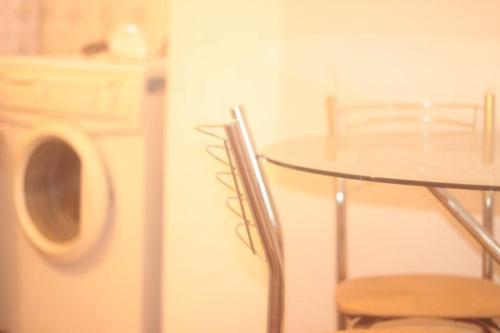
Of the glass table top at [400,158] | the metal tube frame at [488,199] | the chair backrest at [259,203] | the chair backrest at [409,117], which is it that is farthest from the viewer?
the chair backrest at [409,117]

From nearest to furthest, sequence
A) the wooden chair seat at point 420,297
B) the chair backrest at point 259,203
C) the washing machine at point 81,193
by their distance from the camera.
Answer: the chair backrest at point 259,203 < the wooden chair seat at point 420,297 < the washing machine at point 81,193

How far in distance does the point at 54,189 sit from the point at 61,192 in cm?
3

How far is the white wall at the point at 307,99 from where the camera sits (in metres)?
1.81

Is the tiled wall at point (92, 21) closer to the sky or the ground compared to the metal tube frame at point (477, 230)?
closer to the sky

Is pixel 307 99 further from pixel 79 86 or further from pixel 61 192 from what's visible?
pixel 61 192

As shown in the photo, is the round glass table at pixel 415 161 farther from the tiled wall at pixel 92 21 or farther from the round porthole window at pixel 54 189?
the tiled wall at pixel 92 21

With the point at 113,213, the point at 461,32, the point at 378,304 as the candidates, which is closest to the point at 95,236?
the point at 113,213

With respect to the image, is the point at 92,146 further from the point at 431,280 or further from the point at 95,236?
the point at 431,280

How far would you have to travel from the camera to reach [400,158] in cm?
131

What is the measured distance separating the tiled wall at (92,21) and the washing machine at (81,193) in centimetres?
60

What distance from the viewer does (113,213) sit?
6.42 ft

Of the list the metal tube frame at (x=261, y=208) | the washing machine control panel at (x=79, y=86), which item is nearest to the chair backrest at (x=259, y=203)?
the metal tube frame at (x=261, y=208)

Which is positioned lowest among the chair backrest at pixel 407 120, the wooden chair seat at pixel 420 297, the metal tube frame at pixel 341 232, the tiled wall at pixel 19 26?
the wooden chair seat at pixel 420 297

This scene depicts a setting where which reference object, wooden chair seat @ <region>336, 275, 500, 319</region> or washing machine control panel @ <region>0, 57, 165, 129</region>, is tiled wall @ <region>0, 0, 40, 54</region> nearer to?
washing machine control panel @ <region>0, 57, 165, 129</region>
